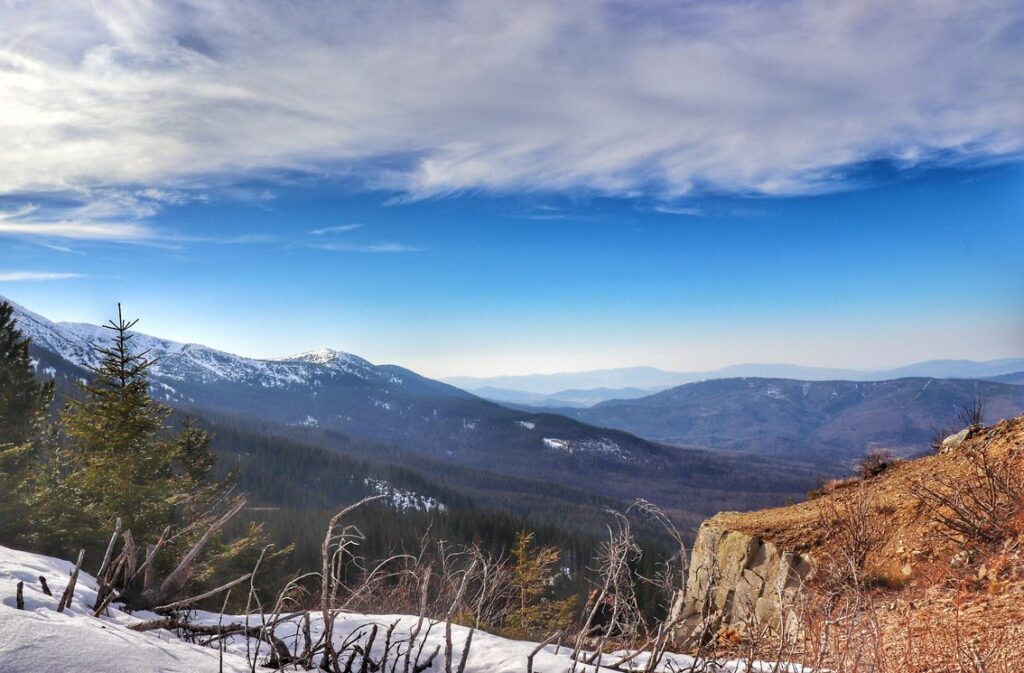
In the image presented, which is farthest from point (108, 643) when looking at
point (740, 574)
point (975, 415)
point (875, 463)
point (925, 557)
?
point (975, 415)

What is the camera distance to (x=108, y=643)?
3.66 meters

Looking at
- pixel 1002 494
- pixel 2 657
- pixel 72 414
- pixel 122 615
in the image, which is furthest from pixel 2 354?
pixel 1002 494

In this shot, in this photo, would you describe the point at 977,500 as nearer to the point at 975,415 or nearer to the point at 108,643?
the point at 975,415

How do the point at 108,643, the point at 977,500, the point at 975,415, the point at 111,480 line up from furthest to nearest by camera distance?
the point at 111,480 < the point at 975,415 < the point at 977,500 < the point at 108,643

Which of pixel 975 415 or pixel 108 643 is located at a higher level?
pixel 975 415

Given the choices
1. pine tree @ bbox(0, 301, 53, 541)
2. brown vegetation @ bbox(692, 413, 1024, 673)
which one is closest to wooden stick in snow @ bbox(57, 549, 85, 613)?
brown vegetation @ bbox(692, 413, 1024, 673)

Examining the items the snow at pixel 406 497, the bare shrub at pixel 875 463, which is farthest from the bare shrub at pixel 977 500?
the snow at pixel 406 497

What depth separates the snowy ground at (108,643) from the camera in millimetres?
3336

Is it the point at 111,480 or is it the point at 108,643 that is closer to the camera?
the point at 108,643

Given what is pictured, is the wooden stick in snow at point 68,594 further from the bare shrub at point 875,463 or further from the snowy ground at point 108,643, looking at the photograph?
the bare shrub at point 875,463

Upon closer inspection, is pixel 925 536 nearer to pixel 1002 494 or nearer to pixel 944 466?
pixel 1002 494

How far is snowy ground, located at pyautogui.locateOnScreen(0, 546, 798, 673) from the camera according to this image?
3.34 metres

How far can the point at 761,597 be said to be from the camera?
1053cm

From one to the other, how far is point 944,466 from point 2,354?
30.0m
